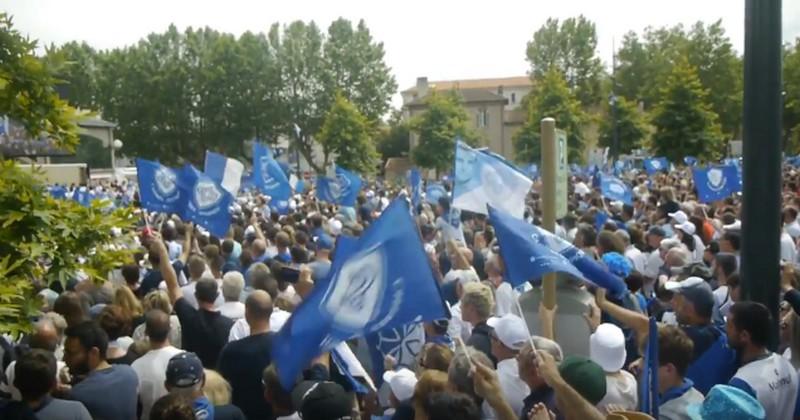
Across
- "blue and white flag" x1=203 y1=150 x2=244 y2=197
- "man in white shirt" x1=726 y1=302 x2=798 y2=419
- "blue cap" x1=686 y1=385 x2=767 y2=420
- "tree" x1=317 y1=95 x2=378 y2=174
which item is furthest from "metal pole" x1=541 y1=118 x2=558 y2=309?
"tree" x1=317 y1=95 x2=378 y2=174

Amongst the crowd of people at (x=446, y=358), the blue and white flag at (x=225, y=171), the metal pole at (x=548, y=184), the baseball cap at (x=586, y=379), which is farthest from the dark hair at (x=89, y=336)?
the blue and white flag at (x=225, y=171)

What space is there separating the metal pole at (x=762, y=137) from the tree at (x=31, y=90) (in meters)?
4.00

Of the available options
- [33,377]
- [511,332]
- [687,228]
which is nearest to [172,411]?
[33,377]

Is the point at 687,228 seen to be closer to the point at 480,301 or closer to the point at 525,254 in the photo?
the point at 480,301

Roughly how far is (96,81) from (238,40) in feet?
47.2

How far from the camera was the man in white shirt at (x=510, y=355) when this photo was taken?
15.8 feet

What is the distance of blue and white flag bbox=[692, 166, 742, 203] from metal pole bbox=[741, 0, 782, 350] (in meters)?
12.6

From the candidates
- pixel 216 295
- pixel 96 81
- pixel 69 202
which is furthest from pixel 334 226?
pixel 96 81

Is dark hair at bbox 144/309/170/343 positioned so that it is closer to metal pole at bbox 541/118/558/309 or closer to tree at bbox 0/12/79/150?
tree at bbox 0/12/79/150

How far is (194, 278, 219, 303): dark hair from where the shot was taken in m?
6.59

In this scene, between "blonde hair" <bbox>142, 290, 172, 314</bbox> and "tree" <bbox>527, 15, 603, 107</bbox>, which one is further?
"tree" <bbox>527, 15, 603, 107</bbox>

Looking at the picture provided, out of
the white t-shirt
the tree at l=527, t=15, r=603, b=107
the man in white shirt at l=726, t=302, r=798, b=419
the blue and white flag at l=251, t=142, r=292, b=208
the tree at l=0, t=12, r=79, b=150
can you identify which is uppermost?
the tree at l=527, t=15, r=603, b=107

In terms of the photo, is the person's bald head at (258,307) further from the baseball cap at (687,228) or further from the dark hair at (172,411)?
the baseball cap at (687,228)

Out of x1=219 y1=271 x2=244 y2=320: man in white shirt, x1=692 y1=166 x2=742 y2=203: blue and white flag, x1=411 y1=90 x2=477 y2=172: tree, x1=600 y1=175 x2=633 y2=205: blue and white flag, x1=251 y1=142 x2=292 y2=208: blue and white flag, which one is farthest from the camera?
x1=411 y1=90 x2=477 y2=172: tree
